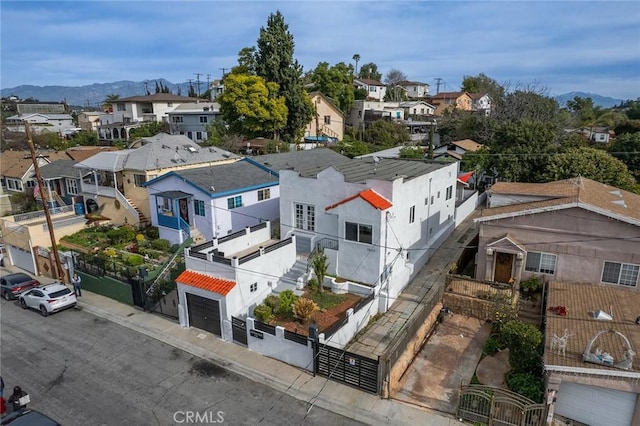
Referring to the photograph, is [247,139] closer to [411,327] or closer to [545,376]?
[411,327]

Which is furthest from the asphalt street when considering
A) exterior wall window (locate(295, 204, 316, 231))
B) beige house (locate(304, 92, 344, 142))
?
beige house (locate(304, 92, 344, 142))

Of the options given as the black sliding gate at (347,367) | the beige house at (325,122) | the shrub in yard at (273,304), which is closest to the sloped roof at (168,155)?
the shrub in yard at (273,304)

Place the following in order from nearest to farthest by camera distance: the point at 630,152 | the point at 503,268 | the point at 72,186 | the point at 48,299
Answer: the point at 503,268
the point at 48,299
the point at 630,152
the point at 72,186

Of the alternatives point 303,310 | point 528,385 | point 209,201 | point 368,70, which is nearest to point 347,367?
point 303,310

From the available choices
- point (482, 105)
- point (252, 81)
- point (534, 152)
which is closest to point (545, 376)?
point (534, 152)

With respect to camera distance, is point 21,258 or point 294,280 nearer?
point 294,280

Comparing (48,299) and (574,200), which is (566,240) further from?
(48,299)
